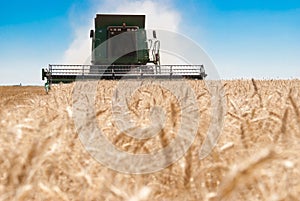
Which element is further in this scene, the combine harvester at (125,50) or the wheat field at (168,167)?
the combine harvester at (125,50)

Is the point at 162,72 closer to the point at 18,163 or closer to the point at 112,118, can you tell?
the point at 112,118

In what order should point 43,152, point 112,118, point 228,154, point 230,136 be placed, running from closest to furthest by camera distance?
1. point 43,152
2. point 228,154
3. point 230,136
4. point 112,118

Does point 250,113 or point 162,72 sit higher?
point 162,72

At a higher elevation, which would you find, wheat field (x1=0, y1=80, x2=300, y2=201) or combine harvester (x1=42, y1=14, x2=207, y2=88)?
combine harvester (x1=42, y1=14, x2=207, y2=88)

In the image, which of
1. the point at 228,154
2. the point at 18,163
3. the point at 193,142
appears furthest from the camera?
the point at 193,142

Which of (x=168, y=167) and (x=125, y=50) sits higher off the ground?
(x=125, y=50)

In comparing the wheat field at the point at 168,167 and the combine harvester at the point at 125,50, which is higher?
the combine harvester at the point at 125,50

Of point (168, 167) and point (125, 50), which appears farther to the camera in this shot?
point (125, 50)

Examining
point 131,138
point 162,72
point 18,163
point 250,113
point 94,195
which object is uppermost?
point 162,72

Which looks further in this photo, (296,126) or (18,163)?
(296,126)

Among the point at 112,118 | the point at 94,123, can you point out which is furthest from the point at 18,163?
the point at 112,118

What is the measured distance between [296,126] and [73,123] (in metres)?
1.47

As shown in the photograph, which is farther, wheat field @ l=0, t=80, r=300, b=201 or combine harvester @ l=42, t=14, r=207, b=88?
combine harvester @ l=42, t=14, r=207, b=88

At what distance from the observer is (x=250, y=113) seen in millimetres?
3051
